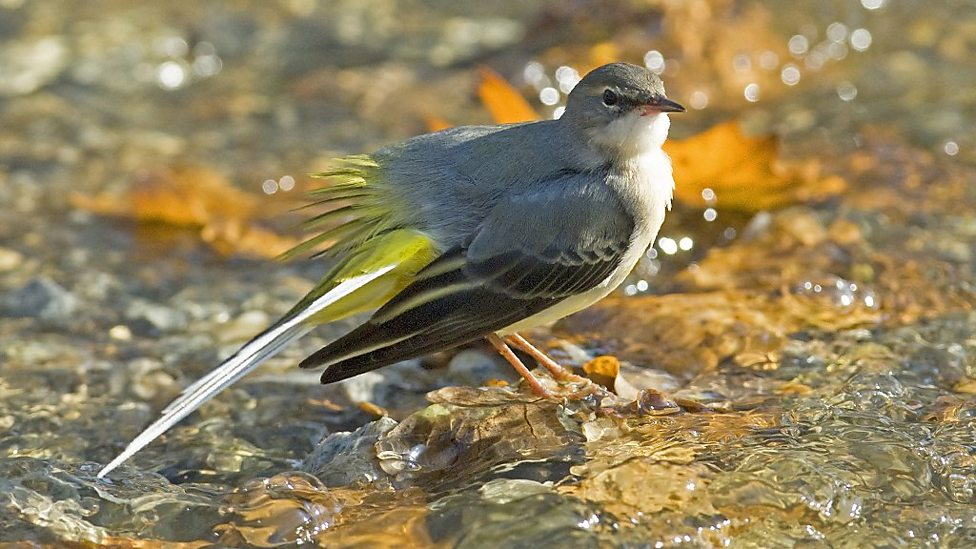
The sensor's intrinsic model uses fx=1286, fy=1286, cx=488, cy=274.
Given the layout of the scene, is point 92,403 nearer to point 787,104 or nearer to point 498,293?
point 498,293

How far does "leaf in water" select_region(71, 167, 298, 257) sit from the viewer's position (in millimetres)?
6301

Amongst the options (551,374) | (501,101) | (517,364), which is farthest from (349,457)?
(501,101)

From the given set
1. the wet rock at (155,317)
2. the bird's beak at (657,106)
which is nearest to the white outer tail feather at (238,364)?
the bird's beak at (657,106)

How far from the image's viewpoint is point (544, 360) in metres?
4.64

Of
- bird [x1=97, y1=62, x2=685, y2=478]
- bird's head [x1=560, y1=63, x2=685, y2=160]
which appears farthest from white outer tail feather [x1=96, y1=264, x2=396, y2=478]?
bird's head [x1=560, y1=63, x2=685, y2=160]

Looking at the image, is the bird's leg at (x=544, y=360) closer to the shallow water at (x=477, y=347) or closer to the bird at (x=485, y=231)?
the bird at (x=485, y=231)

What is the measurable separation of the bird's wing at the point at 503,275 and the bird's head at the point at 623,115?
19 cm

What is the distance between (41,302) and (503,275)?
2.48 metres

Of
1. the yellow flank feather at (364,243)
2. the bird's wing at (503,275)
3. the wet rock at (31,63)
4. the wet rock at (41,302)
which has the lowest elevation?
the bird's wing at (503,275)

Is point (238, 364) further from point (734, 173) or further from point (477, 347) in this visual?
point (734, 173)

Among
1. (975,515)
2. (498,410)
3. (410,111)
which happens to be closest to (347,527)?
(498,410)

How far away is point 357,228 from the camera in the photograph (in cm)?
455

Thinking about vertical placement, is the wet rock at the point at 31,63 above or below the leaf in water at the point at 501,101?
above

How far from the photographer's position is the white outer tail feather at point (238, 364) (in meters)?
3.95
